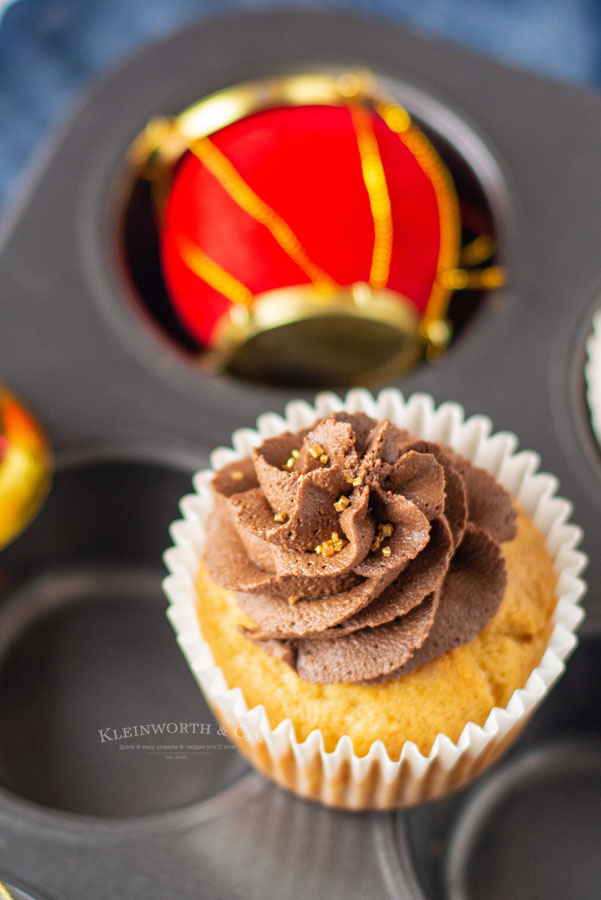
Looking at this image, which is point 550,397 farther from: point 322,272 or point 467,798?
point 467,798

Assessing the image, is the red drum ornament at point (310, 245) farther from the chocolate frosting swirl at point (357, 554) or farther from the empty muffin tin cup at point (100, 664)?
the chocolate frosting swirl at point (357, 554)

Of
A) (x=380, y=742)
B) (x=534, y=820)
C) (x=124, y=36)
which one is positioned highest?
(x=124, y=36)

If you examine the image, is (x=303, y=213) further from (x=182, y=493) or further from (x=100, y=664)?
(x=100, y=664)

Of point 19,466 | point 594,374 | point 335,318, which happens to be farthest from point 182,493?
point 594,374

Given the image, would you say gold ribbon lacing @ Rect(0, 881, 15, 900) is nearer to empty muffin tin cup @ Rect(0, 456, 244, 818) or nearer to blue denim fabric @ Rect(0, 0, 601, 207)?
empty muffin tin cup @ Rect(0, 456, 244, 818)

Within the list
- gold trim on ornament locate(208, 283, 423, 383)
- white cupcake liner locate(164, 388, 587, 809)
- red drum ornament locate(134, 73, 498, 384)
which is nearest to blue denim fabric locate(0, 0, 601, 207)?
red drum ornament locate(134, 73, 498, 384)

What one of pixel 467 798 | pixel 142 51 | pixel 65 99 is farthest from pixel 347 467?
pixel 65 99
